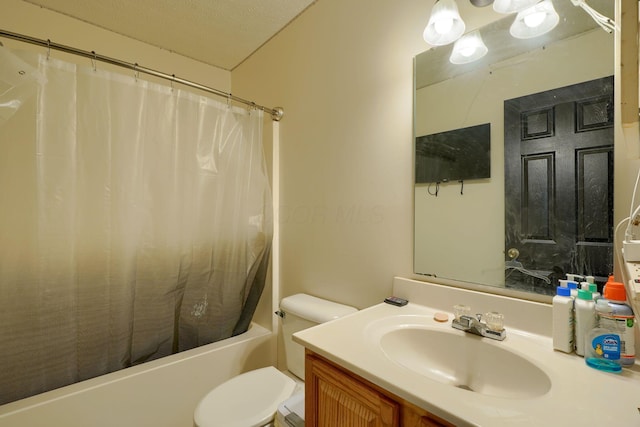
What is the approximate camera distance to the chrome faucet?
2.74 ft

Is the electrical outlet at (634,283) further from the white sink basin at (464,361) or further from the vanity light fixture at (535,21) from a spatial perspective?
the vanity light fixture at (535,21)

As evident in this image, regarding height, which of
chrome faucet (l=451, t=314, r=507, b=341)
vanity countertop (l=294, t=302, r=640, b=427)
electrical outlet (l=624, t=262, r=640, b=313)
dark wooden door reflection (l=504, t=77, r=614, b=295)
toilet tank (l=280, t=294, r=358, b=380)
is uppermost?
dark wooden door reflection (l=504, t=77, r=614, b=295)

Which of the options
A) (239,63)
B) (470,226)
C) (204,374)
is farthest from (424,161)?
(239,63)

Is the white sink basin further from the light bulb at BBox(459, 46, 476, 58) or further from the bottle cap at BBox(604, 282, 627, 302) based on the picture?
Answer: the light bulb at BBox(459, 46, 476, 58)

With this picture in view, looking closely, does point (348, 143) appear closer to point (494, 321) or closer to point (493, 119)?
point (493, 119)

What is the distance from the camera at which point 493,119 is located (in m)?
0.99

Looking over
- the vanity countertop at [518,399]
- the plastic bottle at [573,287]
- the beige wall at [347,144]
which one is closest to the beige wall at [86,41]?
the beige wall at [347,144]

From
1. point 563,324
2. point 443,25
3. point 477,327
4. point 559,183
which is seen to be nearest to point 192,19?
point 443,25

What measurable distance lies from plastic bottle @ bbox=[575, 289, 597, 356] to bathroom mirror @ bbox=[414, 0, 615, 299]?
0.11 m

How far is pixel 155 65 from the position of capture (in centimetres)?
194

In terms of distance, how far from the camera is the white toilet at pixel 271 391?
1.08m

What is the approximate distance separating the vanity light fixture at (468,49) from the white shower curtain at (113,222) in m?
1.15

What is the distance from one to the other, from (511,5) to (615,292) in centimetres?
84

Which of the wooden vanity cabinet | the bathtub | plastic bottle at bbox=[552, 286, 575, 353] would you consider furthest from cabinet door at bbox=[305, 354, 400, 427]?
the bathtub
